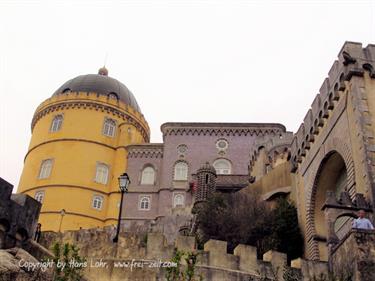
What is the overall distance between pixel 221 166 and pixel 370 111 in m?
26.7

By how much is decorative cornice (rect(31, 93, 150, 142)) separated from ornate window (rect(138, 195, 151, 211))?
742 cm

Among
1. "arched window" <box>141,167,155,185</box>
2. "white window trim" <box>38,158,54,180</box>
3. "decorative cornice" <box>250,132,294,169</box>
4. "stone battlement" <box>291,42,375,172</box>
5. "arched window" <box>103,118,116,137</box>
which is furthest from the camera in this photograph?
"arched window" <box>103,118,116,137</box>

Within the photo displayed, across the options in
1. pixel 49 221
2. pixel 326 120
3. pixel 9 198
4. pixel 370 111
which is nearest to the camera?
pixel 9 198

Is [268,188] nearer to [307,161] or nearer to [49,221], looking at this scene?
[307,161]

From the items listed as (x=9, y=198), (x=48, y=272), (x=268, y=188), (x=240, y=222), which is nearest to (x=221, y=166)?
(x=268, y=188)

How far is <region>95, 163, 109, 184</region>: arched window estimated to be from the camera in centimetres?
4259

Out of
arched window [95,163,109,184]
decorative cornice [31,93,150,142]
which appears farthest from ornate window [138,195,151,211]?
decorative cornice [31,93,150,142]

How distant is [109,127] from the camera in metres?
44.7

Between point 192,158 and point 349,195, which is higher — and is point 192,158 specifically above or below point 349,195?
above

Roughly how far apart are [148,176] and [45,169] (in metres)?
8.58

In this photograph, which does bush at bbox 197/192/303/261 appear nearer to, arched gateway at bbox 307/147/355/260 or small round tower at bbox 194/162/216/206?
arched gateway at bbox 307/147/355/260

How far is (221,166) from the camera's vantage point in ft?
140

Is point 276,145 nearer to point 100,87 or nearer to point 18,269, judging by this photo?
point 100,87

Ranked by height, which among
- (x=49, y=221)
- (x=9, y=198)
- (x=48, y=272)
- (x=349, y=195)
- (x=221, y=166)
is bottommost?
(x=48, y=272)
